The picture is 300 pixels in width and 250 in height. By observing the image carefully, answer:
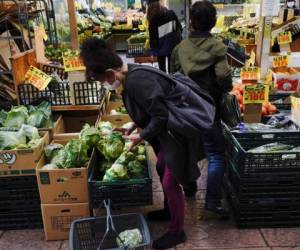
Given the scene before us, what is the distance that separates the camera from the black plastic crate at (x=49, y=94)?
12.4 feet

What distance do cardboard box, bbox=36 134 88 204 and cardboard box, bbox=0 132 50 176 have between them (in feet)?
0.27

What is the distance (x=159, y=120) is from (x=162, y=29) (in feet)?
14.8

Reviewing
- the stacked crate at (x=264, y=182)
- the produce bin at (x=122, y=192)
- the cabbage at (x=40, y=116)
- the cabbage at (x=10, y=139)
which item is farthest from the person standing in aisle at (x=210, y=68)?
the cabbage at (x=10, y=139)

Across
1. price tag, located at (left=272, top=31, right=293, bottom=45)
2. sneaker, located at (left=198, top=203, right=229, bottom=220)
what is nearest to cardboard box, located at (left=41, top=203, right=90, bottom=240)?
sneaker, located at (left=198, top=203, right=229, bottom=220)

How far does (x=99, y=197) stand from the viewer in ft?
8.98

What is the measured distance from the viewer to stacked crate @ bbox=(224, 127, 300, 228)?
282 cm

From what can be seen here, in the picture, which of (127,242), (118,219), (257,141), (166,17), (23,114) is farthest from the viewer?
(166,17)

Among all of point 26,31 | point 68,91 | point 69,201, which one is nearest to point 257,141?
point 69,201

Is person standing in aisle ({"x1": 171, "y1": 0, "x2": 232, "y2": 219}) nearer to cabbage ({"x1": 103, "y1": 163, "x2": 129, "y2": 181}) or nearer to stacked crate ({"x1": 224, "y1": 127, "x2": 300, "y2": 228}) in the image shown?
stacked crate ({"x1": 224, "y1": 127, "x2": 300, "y2": 228})

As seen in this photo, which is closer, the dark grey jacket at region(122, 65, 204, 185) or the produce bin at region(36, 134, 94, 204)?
the dark grey jacket at region(122, 65, 204, 185)

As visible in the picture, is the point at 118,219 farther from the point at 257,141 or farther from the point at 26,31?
the point at 26,31

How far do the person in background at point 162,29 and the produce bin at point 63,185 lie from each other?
4176 mm

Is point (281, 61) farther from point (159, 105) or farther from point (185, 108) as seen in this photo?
point (159, 105)

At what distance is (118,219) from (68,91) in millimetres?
1680
